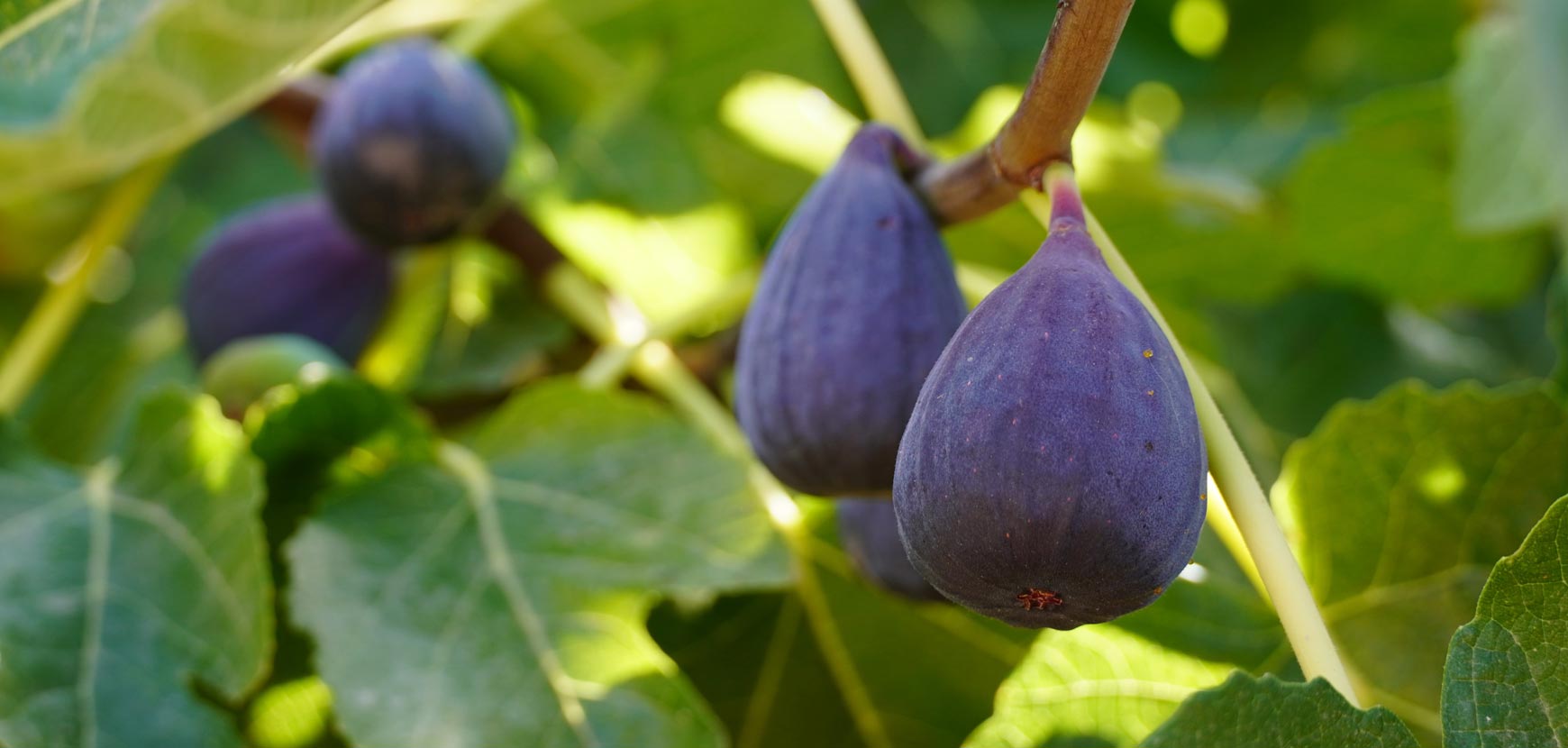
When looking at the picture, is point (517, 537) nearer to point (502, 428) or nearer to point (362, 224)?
point (502, 428)

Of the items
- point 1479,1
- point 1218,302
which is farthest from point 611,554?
point 1479,1

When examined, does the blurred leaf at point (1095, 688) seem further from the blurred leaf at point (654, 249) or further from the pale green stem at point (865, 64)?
the blurred leaf at point (654, 249)

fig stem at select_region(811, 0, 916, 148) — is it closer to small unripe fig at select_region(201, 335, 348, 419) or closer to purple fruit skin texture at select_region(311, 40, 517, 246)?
purple fruit skin texture at select_region(311, 40, 517, 246)

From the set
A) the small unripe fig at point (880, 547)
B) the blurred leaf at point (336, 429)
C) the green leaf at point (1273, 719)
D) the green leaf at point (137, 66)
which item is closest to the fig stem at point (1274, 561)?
the green leaf at point (1273, 719)

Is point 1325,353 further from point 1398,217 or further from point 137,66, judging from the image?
point 137,66

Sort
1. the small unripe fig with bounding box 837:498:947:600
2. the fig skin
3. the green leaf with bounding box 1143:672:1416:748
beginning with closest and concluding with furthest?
the fig skin < the green leaf with bounding box 1143:672:1416:748 < the small unripe fig with bounding box 837:498:947:600

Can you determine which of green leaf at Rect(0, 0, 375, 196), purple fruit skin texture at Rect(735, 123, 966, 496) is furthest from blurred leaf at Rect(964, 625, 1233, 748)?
green leaf at Rect(0, 0, 375, 196)
